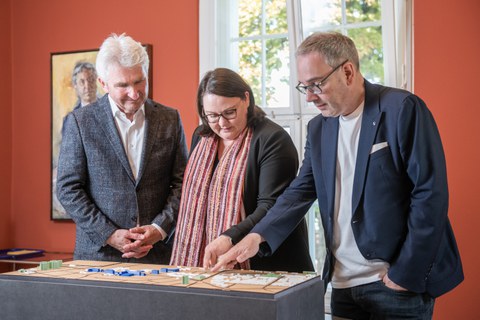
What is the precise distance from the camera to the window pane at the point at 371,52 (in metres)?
4.00

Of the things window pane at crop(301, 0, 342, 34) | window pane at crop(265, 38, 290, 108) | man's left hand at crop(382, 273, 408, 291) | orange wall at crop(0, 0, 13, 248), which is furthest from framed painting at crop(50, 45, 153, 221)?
man's left hand at crop(382, 273, 408, 291)

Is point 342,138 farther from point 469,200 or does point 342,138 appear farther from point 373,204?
point 469,200

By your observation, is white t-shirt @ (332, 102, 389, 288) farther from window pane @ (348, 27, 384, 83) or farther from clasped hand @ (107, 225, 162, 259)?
window pane @ (348, 27, 384, 83)

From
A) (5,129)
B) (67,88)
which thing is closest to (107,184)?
(67,88)

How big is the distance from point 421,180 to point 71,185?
1.42 metres

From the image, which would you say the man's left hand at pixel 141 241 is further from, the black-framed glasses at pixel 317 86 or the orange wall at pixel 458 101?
the orange wall at pixel 458 101

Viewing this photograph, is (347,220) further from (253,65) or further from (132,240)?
(253,65)

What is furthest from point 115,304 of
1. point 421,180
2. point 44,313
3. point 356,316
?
point 421,180

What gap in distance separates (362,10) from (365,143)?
239 centimetres

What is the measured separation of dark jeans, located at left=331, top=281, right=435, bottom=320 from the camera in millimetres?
1817

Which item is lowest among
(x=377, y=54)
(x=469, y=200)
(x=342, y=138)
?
(x=469, y=200)

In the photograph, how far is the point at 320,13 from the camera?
4.18m

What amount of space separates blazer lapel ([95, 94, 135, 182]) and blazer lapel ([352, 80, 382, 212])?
3.31ft

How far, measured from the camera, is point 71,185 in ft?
8.30
